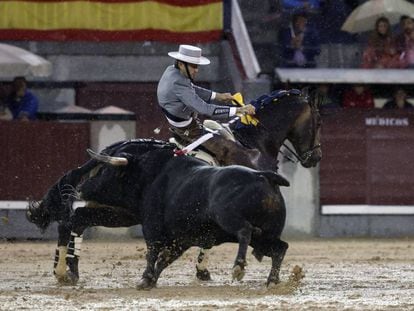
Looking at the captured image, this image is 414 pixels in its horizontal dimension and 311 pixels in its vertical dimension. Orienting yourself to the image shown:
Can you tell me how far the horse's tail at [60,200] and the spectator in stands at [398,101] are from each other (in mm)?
8251

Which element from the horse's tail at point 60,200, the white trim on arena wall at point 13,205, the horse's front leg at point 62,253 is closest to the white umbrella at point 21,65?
the white trim on arena wall at point 13,205

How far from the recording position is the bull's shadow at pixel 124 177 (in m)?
12.0

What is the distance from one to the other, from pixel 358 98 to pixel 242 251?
10.3m

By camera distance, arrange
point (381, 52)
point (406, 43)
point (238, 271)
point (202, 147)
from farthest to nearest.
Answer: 1. point (406, 43)
2. point (381, 52)
3. point (202, 147)
4. point (238, 271)

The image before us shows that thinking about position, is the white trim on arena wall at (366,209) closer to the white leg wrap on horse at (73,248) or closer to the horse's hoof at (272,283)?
the white leg wrap on horse at (73,248)

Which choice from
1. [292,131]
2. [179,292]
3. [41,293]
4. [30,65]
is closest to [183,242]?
[179,292]

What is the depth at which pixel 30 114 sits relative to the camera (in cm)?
1941

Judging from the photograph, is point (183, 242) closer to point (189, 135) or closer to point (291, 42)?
point (189, 135)

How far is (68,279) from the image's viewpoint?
12.0 meters

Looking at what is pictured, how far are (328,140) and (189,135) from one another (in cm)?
800

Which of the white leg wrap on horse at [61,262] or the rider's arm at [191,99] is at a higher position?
the rider's arm at [191,99]

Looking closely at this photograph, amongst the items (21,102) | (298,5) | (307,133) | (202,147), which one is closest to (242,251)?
(202,147)

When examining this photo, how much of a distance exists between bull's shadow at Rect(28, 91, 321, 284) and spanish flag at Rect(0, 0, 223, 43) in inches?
310

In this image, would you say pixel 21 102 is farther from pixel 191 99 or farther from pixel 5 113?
pixel 191 99
